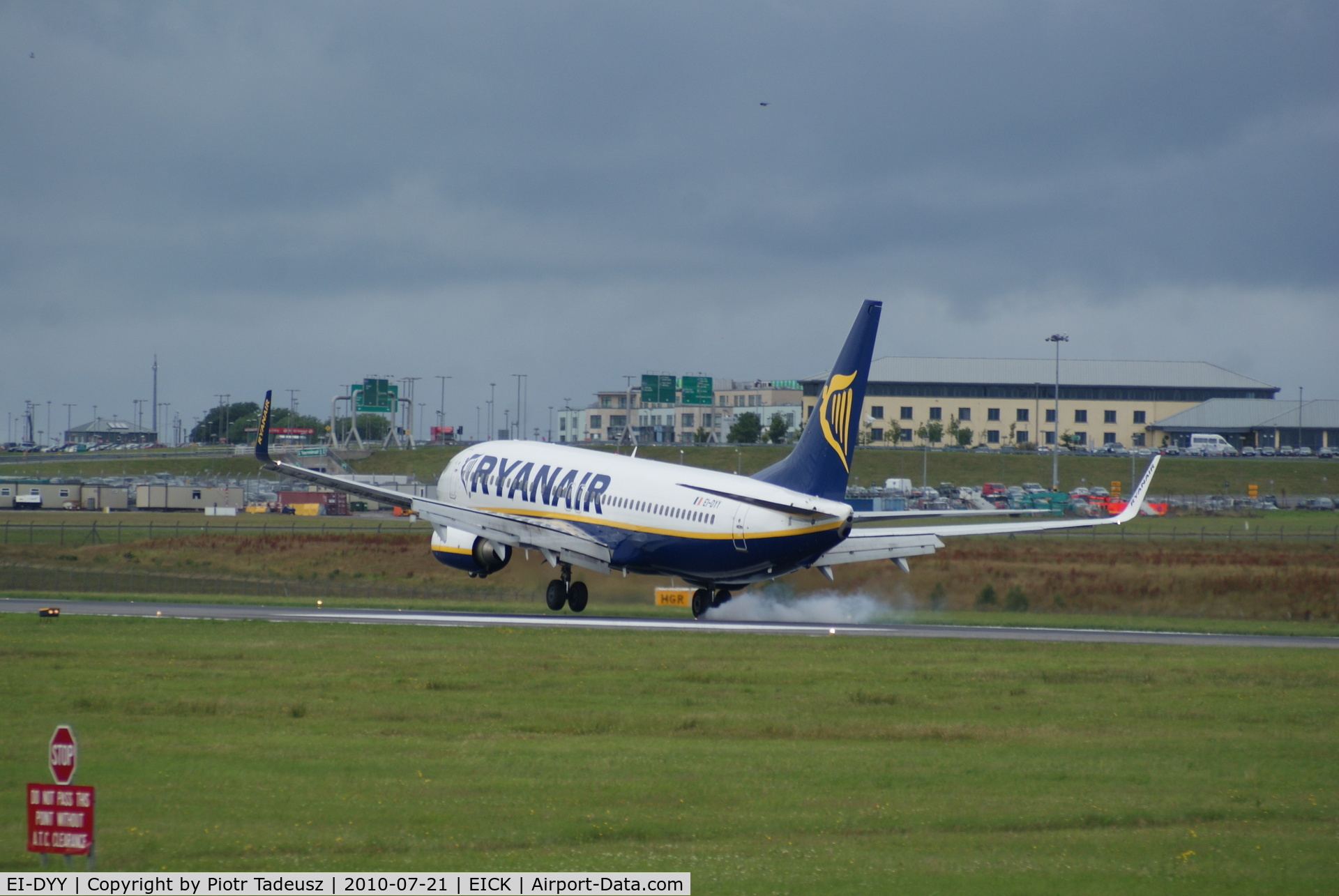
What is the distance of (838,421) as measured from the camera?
4116cm

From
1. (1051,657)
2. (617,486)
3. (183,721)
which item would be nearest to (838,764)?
(183,721)

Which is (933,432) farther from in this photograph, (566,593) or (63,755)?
(63,755)

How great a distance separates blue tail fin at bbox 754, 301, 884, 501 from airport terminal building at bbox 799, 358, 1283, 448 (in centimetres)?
13486

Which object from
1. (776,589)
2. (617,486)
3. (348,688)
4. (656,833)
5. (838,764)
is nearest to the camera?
(656,833)

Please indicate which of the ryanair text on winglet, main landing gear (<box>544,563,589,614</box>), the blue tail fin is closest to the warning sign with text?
the ryanair text on winglet

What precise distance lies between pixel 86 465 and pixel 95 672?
537 feet

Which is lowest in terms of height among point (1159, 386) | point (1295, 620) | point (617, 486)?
point (1295, 620)

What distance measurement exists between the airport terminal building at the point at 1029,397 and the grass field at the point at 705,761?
146 m

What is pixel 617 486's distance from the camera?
46.2m

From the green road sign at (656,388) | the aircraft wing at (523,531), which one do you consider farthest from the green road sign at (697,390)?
the aircraft wing at (523,531)

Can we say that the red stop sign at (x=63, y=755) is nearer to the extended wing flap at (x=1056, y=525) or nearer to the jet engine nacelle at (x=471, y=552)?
the extended wing flap at (x=1056, y=525)

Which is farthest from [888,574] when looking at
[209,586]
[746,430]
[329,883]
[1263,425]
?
[1263,425]

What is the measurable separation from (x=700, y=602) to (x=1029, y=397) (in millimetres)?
142221

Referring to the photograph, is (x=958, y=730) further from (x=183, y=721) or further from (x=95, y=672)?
(x=95, y=672)
